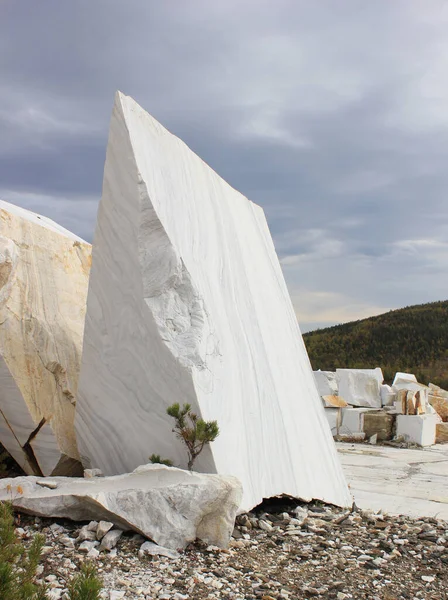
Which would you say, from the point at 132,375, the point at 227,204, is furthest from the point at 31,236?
the point at 132,375

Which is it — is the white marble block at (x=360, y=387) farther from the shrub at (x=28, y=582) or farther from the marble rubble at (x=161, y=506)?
the shrub at (x=28, y=582)

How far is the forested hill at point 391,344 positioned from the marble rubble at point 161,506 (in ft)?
59.3

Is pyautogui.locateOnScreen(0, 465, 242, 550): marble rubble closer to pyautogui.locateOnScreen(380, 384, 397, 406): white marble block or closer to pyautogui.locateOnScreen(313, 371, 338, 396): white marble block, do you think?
pyautogui.locateOnScreen(313, 371, 338, 396): white marble block

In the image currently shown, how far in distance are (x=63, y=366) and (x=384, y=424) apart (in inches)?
256

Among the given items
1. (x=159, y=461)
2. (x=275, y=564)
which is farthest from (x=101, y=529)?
(x=275, y=564)

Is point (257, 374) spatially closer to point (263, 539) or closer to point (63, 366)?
point (263, 539)

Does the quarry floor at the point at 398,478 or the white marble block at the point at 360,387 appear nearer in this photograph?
the quarry floor at the point at 398,478

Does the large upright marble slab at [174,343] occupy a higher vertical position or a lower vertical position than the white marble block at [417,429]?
higher

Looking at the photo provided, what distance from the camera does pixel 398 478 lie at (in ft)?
21.6

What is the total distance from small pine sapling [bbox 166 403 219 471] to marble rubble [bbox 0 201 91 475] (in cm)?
143

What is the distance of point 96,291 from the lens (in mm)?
4395

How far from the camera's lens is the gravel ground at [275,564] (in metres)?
2.76

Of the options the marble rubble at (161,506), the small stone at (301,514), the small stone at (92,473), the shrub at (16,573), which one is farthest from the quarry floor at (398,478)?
the shrub at (16,573)

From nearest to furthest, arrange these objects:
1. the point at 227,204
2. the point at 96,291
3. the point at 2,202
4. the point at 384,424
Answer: the point at 96,291, the point at 227,204, the point at 2,202, the point at 384,424
